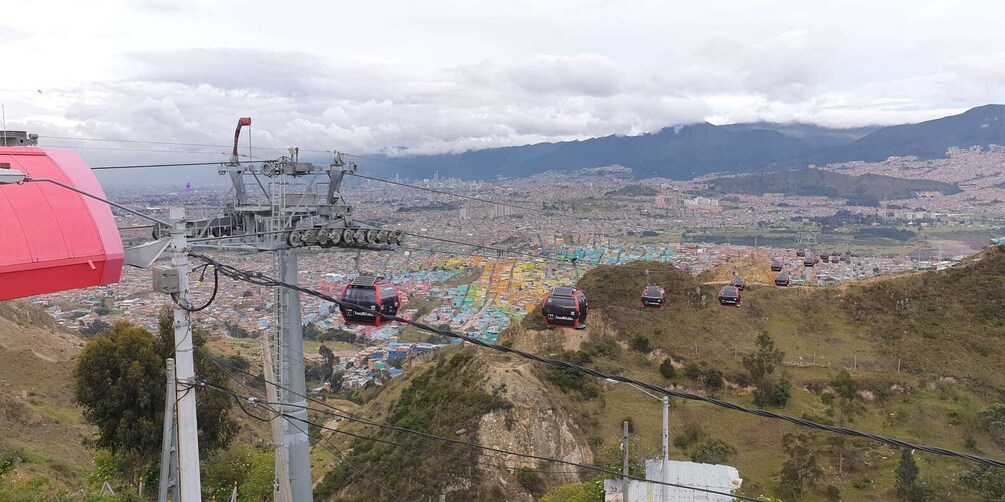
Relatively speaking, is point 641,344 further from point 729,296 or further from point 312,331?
point 312,331

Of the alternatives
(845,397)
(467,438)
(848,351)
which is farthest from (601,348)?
(848,351)

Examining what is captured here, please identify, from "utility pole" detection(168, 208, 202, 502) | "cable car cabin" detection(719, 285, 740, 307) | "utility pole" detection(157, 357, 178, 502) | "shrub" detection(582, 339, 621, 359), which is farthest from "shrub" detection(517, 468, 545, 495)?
"utility pole" detection(168, 208, 202, 502)

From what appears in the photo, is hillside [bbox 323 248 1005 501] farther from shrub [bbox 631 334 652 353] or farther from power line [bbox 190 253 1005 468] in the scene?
power line [bbox 190 253 1005 468]

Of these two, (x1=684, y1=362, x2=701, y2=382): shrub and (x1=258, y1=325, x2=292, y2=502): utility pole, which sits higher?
(x1=258, y1=325, x2=292, y2=502): utility pole

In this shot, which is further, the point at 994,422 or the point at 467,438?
the point at 994,422

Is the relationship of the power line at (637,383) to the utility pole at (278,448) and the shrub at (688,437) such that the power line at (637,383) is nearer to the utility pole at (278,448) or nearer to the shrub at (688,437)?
the utility pole at (278,448)

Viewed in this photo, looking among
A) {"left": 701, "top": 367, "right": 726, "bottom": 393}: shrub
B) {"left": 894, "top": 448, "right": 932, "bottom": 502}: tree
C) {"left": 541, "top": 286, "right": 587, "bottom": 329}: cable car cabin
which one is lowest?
{"left": 701, "top": 367, "right": 726, "bottom": 393}: shrub

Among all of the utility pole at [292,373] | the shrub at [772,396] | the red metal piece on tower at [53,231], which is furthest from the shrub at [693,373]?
the red metal piece on tower at [53,231]
